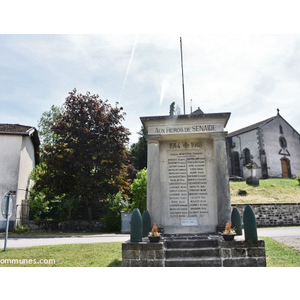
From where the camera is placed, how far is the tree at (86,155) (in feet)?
57.1

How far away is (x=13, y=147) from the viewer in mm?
17188

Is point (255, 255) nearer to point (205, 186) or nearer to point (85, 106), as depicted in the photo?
point (205, 186)

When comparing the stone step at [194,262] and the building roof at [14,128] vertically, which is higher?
the building roof at [14,128]

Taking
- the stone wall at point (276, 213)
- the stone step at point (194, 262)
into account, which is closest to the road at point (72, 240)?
the stone wall at point (276, 213)

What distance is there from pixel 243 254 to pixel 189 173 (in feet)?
9.37

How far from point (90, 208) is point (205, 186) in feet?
40.5

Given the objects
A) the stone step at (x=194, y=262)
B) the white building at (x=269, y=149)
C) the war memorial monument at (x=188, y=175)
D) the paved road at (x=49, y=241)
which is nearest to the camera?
the stone step at (x=194, y=262)

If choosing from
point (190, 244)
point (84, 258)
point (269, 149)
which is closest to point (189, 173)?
point (190, 244)

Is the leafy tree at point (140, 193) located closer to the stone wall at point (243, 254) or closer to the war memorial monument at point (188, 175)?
the war memorial monument at point (188, 175)

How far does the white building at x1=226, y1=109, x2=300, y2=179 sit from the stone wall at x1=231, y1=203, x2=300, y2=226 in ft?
53.2

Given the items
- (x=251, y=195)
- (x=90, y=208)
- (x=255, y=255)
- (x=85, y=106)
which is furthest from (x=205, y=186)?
(x=251, y=195)

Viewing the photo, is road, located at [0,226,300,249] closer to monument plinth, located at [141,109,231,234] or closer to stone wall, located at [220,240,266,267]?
monument plinth, located at [141,109,231,234]

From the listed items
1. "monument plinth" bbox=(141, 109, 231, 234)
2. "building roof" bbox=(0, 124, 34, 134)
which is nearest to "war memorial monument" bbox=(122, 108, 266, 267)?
"monument plinth" bbox=(141, 109, 231, 234)

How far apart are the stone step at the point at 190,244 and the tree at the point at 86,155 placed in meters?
11.5
